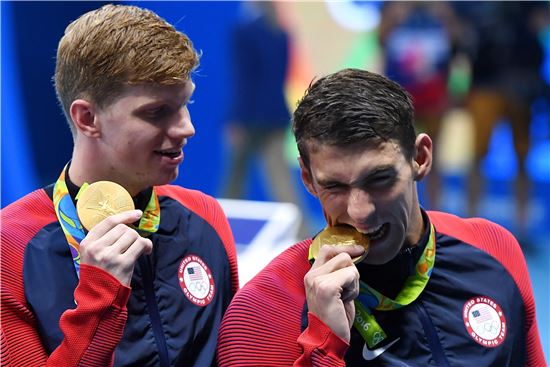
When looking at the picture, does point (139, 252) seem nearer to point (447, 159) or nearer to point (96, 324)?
point (96, 324)

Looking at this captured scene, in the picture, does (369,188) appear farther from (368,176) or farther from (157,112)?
(157,112)

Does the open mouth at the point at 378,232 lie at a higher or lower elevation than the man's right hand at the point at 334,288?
higher

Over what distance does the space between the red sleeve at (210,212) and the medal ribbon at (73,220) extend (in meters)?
0.20

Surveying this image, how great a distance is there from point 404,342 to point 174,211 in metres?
0.81

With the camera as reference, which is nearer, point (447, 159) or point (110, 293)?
point (110, 293)

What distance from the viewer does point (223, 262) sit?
2.76 meters

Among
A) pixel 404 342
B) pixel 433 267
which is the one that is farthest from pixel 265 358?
pixel 433 267

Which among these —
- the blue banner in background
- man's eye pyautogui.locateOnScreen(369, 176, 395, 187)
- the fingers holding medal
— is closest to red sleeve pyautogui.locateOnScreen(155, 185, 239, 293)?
the fingers holding medal

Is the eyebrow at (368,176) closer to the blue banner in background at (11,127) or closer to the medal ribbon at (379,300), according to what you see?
the medal ribbon at (379,300)

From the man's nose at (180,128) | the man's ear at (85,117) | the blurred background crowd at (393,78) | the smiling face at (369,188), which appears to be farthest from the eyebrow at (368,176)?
the blurred background crowd at (393,78)

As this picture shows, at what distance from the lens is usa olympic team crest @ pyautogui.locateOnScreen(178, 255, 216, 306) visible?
102 inches

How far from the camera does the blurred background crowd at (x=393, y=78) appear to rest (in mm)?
8125

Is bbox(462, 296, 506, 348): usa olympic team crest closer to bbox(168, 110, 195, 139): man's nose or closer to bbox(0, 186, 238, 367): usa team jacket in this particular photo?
bbox(0, 186, 238, 367): usa team jacket

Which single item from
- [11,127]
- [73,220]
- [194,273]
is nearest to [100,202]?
[73,220]
